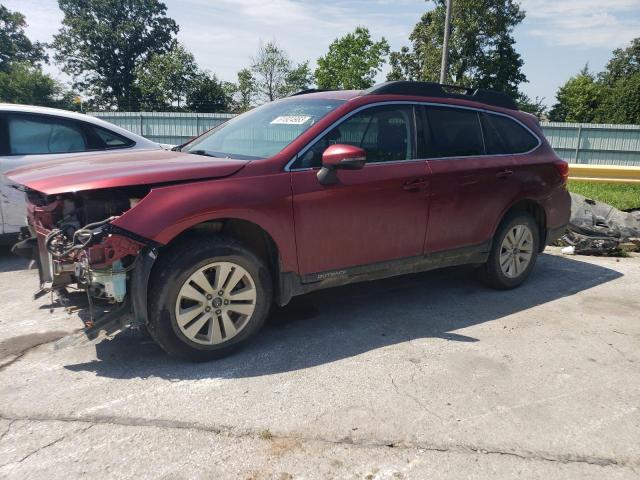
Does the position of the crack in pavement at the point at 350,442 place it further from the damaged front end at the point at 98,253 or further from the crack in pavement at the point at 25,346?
the crack in pavement at the point at 25,346

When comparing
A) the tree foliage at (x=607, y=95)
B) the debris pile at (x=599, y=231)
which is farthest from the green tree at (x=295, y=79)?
the debris pile at (x=599, y=231)

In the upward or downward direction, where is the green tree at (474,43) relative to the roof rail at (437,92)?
upward

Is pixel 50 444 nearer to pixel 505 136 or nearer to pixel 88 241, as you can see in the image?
pixel 88 241

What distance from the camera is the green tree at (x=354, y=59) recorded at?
39188 mm

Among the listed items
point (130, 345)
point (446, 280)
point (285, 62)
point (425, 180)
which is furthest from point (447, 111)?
point (285, 62)

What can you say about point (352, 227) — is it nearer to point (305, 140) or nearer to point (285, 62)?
point (305, 140)

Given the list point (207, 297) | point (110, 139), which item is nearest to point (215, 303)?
point (207, 297)

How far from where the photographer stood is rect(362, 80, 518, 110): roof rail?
4149 mm

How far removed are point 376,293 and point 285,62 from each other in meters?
39.2

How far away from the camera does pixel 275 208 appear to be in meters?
3.42

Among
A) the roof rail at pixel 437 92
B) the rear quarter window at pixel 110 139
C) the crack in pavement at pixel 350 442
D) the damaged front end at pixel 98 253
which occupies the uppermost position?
the roof rail at pixel 437 92

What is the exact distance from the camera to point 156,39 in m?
60.7

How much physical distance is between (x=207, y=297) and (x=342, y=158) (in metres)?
1.29

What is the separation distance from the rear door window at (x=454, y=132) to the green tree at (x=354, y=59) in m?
35.6
